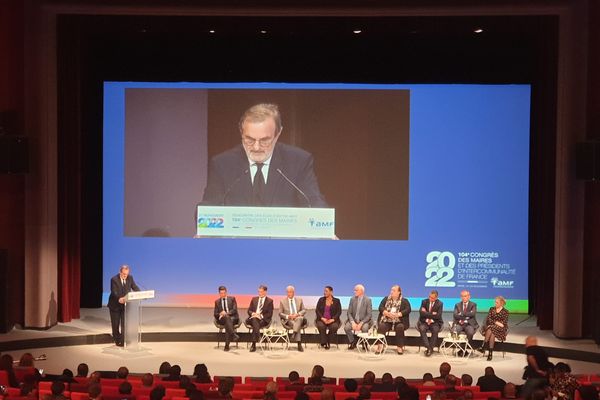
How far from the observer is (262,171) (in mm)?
14930

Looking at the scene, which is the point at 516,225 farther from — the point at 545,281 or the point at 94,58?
the point at 94,58

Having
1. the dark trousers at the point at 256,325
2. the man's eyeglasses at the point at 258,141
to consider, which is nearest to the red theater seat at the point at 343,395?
the dark trousers at the point at 256,325

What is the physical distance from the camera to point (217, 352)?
12.7 metres

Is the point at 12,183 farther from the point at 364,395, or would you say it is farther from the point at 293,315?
the point at 364,395

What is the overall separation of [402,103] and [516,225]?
2773 millimetres

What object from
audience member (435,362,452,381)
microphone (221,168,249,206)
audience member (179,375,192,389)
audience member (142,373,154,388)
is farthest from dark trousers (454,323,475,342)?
audience member (142,373,154,388)

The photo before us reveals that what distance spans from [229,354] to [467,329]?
3.34 metres

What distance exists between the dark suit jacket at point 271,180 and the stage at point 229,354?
209cm

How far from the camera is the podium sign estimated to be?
587 inches

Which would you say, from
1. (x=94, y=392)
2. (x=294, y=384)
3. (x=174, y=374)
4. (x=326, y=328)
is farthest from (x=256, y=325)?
(x=94, y=392)

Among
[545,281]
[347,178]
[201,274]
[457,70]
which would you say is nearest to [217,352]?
[201,274]

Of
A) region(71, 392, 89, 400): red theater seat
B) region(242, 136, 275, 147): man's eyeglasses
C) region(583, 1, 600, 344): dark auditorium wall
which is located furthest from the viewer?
region(242, 136, 275, 147): man's eyeglasses

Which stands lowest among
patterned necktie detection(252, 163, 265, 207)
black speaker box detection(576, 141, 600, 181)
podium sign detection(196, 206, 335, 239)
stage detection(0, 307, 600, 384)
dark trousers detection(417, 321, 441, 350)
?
stage detection(0, 307, 600, 384)

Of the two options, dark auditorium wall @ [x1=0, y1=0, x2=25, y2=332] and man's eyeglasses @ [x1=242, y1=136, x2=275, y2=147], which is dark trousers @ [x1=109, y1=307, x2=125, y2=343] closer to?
dark auditorium wall @ [x1=0, y1=0, x2=25, y2=332]
